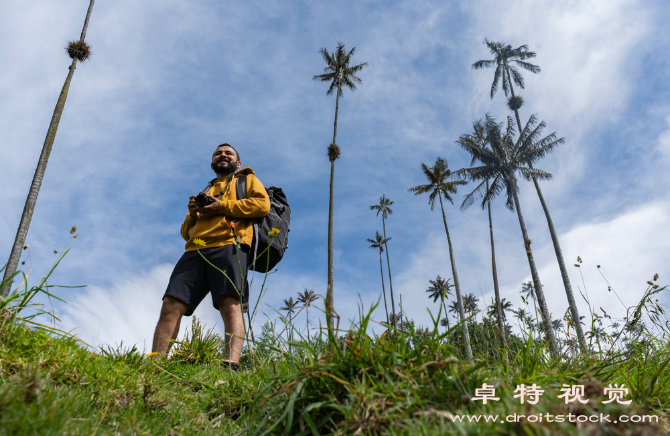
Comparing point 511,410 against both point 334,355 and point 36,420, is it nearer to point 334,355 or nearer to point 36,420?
point 334,355

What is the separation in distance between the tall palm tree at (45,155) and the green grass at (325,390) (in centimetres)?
882

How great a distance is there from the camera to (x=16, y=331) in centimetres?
161

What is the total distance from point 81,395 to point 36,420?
49 cm

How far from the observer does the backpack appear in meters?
3.17

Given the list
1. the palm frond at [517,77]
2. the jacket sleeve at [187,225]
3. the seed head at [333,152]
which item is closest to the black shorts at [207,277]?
the jacket sleeve at [187,225]

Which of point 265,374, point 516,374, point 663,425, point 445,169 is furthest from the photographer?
point 445,169

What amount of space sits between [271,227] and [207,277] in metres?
0.69

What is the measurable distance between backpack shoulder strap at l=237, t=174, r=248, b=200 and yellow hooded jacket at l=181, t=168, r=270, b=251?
0.04 m

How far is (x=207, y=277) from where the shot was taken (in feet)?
9.95

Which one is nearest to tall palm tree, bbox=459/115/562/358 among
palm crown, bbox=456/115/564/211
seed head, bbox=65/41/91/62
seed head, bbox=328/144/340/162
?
palm crown, bbox=456/115/564/211

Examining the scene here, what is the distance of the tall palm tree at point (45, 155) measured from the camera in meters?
9.27

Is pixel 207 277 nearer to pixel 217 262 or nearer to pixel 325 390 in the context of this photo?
pixel 217 262

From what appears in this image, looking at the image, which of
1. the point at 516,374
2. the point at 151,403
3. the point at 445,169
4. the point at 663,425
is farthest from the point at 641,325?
the point at 445,169
